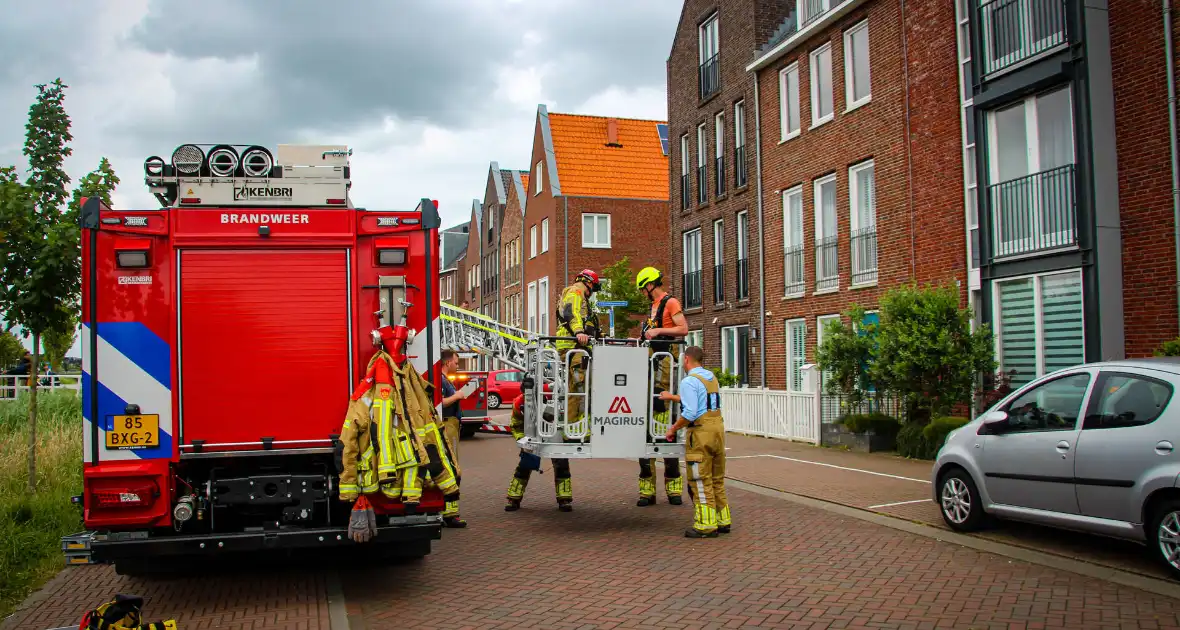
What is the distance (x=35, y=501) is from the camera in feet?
31.3

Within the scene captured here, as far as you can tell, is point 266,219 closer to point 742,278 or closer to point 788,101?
point 788,101

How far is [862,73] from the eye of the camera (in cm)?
1941

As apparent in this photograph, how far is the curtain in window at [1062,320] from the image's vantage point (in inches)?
542

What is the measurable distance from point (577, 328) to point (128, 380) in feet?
14.5

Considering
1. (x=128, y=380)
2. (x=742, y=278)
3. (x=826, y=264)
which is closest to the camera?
(x=128, y=380)

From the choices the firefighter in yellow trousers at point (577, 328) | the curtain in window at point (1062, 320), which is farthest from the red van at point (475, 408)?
the curtain in window at point (1062, 320)

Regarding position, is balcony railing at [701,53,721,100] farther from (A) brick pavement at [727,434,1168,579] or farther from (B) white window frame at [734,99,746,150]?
(A) brick pavement at [727,434,1168,579]

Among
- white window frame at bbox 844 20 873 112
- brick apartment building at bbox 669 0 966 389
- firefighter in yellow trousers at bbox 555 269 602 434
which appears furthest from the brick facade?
firefighter in yellow trousers at bbox 555 269 602 434

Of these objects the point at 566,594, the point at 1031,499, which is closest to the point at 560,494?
the point at 566,594

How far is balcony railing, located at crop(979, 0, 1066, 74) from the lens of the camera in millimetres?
14117

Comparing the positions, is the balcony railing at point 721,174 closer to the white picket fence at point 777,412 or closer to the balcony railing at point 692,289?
the balcony railing at point 692,289

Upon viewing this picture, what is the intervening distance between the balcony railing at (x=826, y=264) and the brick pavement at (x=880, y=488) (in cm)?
384

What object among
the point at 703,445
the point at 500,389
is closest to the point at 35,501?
the point at 703,445

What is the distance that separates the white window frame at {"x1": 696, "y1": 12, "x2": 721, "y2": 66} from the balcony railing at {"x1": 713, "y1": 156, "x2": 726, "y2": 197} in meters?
2.99
